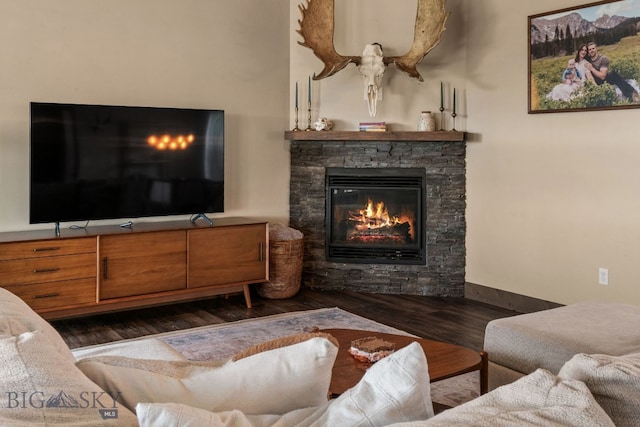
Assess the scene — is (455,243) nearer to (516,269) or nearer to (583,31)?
A: (516,269)

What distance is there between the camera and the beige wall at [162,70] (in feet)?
14.0

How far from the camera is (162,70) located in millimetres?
4844

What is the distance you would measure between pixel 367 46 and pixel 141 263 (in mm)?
2434

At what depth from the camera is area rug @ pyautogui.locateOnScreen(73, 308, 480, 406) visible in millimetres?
3719

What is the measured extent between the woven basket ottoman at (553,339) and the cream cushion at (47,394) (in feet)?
6.28

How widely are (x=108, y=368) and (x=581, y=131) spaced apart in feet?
12.9

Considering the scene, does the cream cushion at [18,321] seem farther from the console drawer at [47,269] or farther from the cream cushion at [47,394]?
the console drawer at [47,269]

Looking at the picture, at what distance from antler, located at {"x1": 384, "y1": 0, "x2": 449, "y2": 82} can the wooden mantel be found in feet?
1.46

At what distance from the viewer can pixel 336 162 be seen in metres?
5.41

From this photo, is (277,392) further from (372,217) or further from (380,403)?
(372,217)

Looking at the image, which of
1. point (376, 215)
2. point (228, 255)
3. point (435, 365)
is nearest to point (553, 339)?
point (435, 365)

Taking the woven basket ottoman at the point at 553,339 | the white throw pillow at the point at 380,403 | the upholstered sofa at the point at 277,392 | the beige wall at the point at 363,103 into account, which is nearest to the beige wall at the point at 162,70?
the beige wall at the point at 363,103

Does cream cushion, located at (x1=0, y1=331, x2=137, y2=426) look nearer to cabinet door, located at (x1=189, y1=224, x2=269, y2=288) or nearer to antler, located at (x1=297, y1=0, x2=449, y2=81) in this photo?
cabinet door, located at (x1=189, y1=224, x2=269, y2=288)

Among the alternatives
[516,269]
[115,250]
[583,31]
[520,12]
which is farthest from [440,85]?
[115,250]
